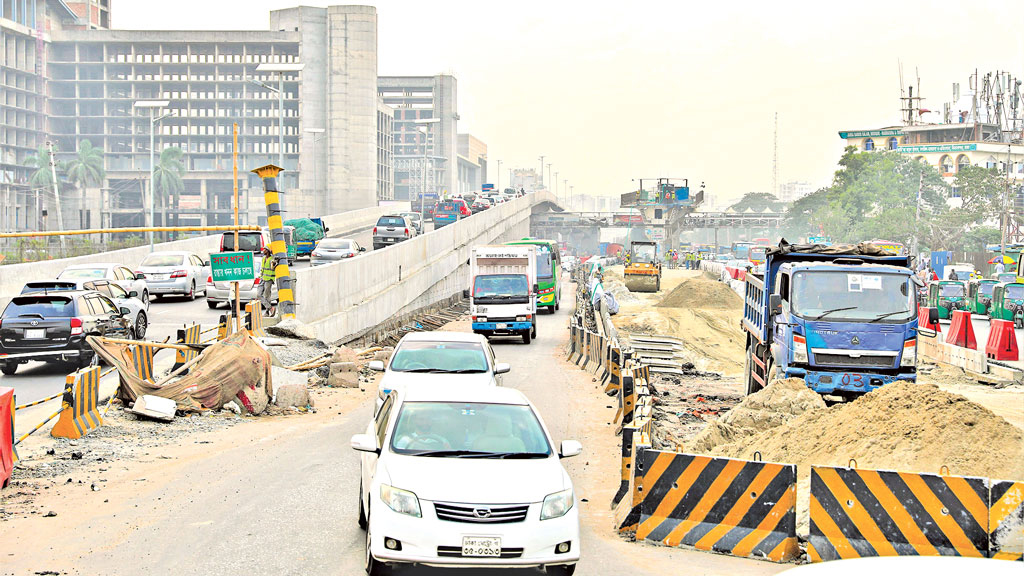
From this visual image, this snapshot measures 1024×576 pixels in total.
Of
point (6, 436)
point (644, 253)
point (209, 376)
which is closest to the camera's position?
point (6, 436)

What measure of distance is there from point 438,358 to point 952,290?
122 ft

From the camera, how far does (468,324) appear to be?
4362 cm

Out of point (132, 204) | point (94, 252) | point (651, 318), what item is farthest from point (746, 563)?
point (132, 204)

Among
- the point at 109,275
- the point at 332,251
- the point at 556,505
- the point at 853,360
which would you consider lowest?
the point at 556,505

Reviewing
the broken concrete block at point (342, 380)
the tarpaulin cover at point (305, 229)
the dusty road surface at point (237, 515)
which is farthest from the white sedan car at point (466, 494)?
the tarpaulin cover at point (305, 229)

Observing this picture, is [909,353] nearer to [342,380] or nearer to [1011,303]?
[342,380]

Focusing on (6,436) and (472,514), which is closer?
(472,514)

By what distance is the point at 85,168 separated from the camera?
111 metres

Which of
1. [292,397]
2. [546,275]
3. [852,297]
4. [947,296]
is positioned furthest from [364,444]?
[947,296]

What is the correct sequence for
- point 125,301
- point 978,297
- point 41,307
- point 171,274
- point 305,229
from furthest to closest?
point 305,229
point 978,297
point 171,274
point 125,301
point 41,307

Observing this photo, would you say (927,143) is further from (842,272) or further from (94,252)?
(842,272)

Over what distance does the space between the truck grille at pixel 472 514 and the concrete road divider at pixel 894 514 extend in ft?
9.78

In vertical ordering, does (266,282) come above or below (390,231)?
below

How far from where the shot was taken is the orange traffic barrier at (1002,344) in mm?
28312
